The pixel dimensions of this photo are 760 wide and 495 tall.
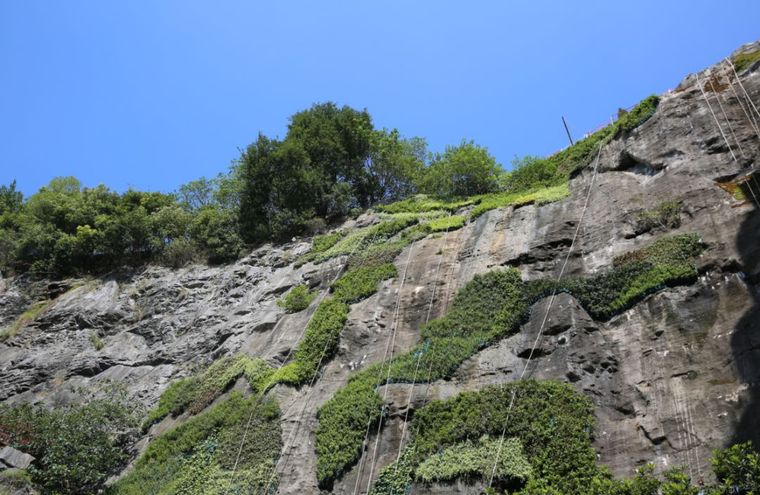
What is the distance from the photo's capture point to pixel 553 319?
14945 millimetres

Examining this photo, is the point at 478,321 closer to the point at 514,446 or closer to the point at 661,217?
the point at 514,446

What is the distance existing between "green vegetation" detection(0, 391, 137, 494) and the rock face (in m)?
1.58

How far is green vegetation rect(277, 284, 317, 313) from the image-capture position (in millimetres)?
21344

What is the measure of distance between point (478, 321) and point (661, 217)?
18.1 feet

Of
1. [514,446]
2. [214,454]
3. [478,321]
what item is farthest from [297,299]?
[514,446]

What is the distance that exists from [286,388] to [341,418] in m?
2.81

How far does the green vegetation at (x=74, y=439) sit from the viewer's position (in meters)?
17.0

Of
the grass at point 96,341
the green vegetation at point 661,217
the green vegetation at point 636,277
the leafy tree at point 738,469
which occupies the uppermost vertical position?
the grass at point 96,341

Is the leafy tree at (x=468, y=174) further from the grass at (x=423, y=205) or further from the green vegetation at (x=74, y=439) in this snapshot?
the green vegetation at (x=74, y=439)

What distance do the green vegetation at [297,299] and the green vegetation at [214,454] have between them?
3.95 metres

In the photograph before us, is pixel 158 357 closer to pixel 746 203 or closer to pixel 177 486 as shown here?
pixel 177 486

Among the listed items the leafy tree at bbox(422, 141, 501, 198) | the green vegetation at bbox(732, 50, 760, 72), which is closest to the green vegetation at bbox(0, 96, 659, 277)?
the leafy tree at bbox(422, 141, 501, 198)

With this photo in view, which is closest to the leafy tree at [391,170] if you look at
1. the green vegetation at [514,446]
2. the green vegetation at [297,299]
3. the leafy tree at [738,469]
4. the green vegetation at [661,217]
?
the green vegetation at [297,299]

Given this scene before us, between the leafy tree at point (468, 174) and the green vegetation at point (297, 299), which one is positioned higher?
the leafy tree at point (468, 174)
